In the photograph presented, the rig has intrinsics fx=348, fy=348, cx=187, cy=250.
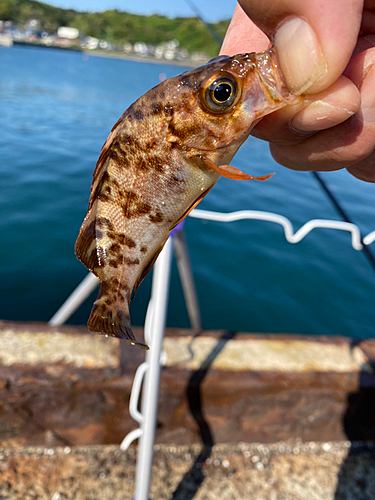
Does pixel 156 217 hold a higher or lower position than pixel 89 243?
higher

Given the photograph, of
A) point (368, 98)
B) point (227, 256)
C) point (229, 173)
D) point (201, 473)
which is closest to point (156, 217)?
point (229, 173)

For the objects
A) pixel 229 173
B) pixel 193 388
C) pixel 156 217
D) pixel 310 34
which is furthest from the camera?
pixel 193 388

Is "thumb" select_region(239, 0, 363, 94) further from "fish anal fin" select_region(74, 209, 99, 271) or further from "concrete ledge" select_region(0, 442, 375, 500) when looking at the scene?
"concrete ledge" select_region(0, 442, 375, 500)

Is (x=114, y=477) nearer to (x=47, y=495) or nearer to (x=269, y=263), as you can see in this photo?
(x=47, y=495)

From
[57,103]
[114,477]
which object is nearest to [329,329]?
[114,477]

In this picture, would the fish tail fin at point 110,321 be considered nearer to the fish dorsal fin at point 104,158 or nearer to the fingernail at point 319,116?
the fish dorsal fin at point 104,158

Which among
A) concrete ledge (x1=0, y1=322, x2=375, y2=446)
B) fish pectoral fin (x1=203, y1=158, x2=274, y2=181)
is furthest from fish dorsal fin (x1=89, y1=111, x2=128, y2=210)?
concrete ledge (x1=0, y1=322, x2=375, y2=446)

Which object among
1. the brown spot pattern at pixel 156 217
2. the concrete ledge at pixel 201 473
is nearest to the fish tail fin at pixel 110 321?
the brown spot pattern at pixel 156 217

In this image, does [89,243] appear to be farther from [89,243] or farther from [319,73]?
[319,73]
